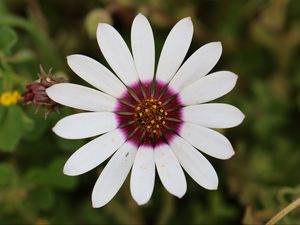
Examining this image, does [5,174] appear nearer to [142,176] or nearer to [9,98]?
[9,98]

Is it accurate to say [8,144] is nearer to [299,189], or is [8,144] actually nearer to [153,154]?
[153,154]

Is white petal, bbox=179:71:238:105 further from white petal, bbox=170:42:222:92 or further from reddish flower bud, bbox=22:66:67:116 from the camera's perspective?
reddish flower bud, bbox=22:66:67:116

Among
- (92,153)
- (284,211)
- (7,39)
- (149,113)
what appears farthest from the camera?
(7,39)

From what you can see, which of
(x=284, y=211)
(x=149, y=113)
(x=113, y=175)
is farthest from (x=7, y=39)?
(x=284, y=211)

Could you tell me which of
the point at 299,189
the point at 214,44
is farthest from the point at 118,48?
the point at 299,189

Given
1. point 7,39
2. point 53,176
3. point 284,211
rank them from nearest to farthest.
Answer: point 284,211 → point 7,39 → point 53,176

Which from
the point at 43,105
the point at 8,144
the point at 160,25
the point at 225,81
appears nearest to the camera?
the point at 225,81
